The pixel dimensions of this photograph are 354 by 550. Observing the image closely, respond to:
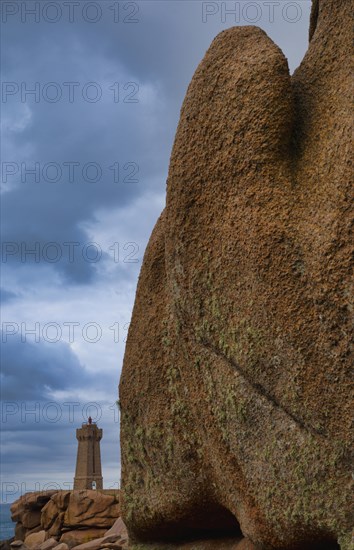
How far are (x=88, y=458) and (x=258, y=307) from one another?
118ft

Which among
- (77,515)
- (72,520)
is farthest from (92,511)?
(72,520)

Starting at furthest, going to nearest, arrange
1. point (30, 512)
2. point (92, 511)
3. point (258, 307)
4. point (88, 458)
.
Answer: point (88, 458) < point (30, 512) < point (92, 511) < point (258, 307)

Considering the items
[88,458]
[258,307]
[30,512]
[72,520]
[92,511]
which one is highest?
[88,458]

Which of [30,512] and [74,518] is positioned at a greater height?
[30,512]

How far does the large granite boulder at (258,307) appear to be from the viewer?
339 cm

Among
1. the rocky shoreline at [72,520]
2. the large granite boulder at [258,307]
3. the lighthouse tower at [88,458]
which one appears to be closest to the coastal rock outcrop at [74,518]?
the rocky shoreline at [72,520]

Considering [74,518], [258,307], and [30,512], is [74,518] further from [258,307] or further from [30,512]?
[258,307]

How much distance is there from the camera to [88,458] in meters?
38.0

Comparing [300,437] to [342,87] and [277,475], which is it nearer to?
[277,475]

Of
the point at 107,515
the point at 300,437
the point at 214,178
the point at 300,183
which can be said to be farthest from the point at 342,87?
the point at 107,515

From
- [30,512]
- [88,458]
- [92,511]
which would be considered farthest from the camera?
[88,458]

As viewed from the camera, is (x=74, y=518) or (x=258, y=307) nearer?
(x=258, y=307)

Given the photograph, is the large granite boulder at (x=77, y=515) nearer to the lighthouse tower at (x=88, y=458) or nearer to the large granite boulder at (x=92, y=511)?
the large granite boulder at (x=92, y=511)

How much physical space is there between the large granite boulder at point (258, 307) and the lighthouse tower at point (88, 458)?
3442 cm
